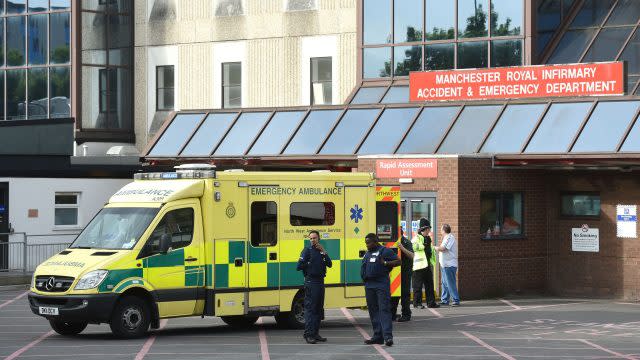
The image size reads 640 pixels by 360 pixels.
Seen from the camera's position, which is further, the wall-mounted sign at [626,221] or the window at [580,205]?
the window at [580,205]

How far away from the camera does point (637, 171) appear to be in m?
28.2

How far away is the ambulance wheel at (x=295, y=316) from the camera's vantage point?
A: 2166 cm

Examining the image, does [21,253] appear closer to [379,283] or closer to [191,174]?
[191,174]

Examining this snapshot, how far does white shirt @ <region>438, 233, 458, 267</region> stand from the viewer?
26688mm

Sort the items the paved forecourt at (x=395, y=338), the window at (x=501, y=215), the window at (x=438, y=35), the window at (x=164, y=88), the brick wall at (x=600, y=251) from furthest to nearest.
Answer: the window at (x=164, y=88)
the window at (x=438, y=35)
the window at (x=501, y=215)
the brick wall at (x=600, y=251)
the paved forecourt at (x=395, y=338)

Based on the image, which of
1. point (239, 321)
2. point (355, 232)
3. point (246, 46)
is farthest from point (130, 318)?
point (246, 46)

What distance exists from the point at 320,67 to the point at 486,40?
20.6ft

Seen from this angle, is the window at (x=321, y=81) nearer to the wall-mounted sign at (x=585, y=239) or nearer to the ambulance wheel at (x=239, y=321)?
the wall-mounted sign at (x=585, y=239)

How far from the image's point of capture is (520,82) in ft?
97.6

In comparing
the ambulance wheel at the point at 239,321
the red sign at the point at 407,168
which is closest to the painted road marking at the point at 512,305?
the red sign at the point at 407,168

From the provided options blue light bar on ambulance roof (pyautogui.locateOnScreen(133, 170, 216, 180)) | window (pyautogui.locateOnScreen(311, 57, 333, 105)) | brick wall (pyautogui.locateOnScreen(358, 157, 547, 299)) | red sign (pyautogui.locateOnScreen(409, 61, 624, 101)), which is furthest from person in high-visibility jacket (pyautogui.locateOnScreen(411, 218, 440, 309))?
window (pyautogui.locateOnScreen(311, 57, 333, 105))

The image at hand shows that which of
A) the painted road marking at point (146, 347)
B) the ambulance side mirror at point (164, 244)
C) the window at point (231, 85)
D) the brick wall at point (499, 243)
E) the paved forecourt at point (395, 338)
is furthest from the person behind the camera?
the window at point (231, 85)

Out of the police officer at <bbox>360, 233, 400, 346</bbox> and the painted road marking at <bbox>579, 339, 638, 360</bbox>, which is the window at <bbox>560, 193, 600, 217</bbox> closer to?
the painted road marking at <bbox>579, 339, 638, 360</bbox>

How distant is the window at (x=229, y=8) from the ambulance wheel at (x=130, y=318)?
19.5 m
